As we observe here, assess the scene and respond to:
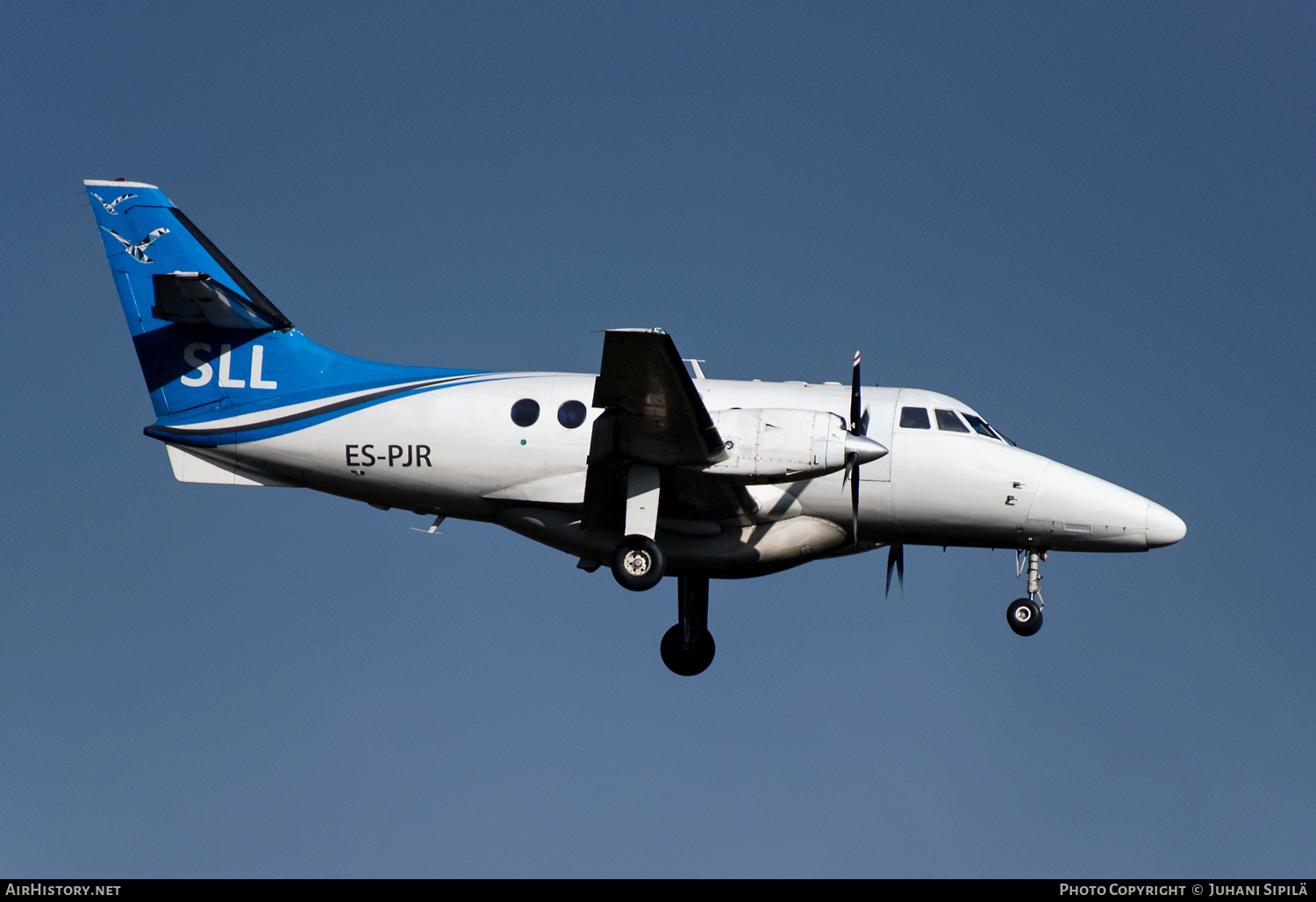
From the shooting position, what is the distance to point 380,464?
73.3ft

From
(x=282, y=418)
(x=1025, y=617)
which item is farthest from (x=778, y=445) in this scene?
(x=282, y=418)

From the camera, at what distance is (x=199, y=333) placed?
23203 mm

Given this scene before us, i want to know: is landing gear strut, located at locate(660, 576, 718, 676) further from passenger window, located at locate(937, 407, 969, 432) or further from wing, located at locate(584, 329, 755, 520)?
passenger window, located at locate(937, 407, 969, 432)

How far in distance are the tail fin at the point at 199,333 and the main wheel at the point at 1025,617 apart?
880cm

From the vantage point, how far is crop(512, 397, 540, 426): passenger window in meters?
22.1

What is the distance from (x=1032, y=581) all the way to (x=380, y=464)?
9494 millimetres

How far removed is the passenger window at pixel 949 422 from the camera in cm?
2225

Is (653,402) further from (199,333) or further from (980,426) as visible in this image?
(199,333)

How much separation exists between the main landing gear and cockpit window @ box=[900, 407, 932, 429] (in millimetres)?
2366

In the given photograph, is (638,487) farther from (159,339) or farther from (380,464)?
(159,339)

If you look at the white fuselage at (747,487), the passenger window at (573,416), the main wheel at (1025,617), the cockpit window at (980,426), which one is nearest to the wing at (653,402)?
the passenger window at (573,416)

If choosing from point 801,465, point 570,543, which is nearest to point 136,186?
point 570,543

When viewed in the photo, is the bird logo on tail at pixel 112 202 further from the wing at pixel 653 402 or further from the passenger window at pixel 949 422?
the passenger window at pixel 949 422

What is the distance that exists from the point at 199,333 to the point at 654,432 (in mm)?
7414
